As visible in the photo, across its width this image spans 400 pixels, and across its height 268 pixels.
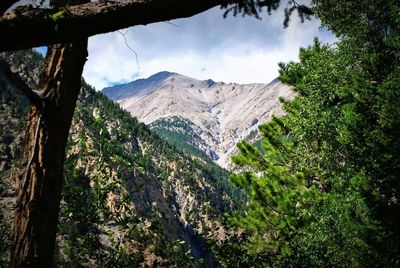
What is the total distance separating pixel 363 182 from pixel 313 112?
12.6ft

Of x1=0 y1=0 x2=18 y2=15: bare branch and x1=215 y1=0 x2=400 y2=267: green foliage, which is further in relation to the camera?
x1=215 y1=0 x2=400 y2=267: green foliage

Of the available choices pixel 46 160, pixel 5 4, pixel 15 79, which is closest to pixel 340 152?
pixel 46 160

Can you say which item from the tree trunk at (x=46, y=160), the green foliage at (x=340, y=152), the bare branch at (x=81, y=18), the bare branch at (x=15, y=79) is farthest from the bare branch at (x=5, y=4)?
the green foliage at (x=340, y=152)

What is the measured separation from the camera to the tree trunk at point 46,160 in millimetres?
3633

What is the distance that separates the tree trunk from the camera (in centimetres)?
363

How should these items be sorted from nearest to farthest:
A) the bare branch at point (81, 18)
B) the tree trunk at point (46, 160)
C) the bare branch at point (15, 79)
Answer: the bare branch at point (81, 18), the bare branch at point (15, 79), the tree trunk at point (46, 160)

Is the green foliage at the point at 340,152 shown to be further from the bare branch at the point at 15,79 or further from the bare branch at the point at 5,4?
the bare branch at the point at 5,4

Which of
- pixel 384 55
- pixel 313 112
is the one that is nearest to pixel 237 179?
pixel 313 112

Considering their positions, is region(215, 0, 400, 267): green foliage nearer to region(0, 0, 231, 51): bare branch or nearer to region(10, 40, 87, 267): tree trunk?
region(10, 40, 87, 267): tree trunk

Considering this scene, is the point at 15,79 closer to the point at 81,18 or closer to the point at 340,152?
the point at 81,18

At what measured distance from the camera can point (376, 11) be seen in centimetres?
1627

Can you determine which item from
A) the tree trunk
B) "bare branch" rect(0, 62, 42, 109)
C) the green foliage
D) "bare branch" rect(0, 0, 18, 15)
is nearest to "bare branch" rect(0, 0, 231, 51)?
"bare branch" rect(0, 0, 18, 15)

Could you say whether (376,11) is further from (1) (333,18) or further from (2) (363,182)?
(2) (363,182)

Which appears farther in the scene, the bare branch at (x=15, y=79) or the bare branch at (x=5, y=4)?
the bare branch at (x=15, y=79)
